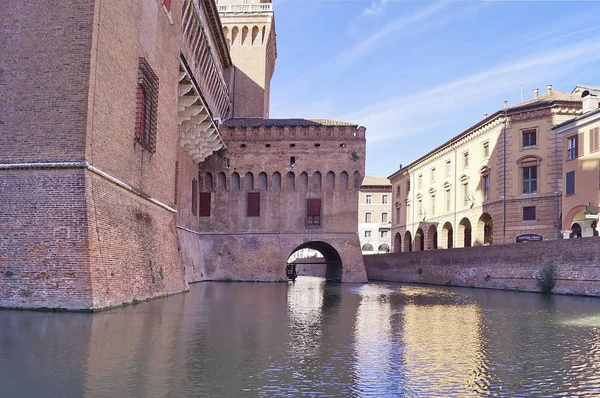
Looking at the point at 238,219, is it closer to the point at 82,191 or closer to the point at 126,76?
the point at 126,76

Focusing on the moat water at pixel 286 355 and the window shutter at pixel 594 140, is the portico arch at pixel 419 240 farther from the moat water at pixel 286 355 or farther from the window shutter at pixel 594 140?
the moat water at pixel 286 355

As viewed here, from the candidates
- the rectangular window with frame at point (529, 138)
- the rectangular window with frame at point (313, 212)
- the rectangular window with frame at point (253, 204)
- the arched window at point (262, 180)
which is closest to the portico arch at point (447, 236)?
the rectangular window with frame at point (529, 138)

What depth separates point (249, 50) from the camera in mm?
40281

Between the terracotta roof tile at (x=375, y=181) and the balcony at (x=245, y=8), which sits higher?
the balcony at (x=245, y=8)

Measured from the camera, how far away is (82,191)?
469 inches

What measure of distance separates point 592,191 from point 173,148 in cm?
2060

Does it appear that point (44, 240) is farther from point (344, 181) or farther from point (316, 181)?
point (344, 181)

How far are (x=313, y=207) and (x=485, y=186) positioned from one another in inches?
486

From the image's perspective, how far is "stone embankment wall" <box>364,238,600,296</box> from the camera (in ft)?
75.0

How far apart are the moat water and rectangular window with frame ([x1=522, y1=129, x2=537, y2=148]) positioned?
21.6 metres

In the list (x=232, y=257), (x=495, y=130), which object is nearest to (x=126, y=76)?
(x=232, y=257)

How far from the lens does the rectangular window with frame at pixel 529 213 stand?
3306 centimetres

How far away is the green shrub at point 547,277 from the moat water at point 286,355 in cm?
1123

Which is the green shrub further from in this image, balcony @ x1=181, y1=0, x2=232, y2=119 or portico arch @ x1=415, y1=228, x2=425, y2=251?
portico arch @ x1=415, y1=228, x2=425, y2=251
